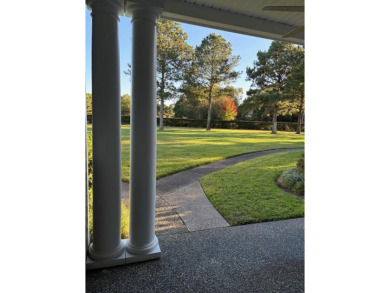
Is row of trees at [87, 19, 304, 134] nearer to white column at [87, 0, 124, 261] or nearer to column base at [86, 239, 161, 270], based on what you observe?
white column at [87, 0, 124, 261]

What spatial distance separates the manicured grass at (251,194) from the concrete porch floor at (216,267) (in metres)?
0.61

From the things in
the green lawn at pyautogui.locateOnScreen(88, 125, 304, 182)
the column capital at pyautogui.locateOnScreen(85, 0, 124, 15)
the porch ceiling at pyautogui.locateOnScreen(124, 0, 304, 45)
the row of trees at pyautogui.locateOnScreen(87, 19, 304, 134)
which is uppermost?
the row of trees at pyautogui.locateOnScreen(87, 19, 304, 134)

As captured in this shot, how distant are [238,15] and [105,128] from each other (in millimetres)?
1790

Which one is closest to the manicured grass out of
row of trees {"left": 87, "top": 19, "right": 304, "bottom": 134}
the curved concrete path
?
the curved concrete path

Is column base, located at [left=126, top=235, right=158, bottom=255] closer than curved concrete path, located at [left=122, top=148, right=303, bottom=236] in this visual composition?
Yes

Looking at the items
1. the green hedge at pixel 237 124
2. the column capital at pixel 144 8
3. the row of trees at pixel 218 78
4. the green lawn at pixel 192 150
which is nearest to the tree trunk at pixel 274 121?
the row of trees at pixel 218 78

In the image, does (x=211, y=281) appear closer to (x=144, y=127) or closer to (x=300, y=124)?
(x=144, y=127)

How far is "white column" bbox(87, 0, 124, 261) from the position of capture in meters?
1.61

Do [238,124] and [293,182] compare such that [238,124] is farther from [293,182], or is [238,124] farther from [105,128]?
[105,128]

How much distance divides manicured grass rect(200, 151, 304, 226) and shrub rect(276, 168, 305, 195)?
190 mm
